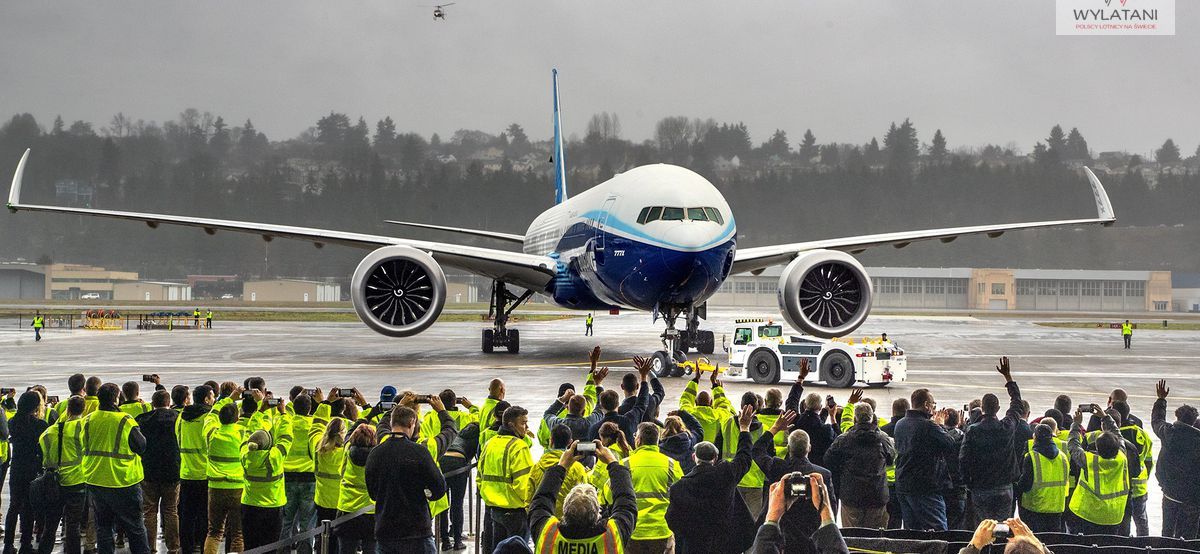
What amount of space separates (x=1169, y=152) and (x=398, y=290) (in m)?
173

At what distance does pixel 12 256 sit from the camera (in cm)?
12738

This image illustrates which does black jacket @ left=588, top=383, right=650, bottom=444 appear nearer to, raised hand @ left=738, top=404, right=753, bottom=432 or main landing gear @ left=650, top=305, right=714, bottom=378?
raised hand @ left=738, top=404, right=753, bottom=432

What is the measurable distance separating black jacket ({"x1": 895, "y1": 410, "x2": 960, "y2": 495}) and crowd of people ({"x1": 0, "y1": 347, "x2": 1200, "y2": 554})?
0.02 meters

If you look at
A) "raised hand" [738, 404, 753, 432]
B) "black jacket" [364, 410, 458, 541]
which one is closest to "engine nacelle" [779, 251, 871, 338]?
"raised hand" [738, 404, 753, 432]

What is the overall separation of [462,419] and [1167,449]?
6663mm

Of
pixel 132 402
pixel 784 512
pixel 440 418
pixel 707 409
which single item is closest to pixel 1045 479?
pixel 707 409

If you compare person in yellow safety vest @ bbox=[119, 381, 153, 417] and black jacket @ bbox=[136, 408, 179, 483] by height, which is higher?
person in yellow safety vest @ bbox=[119, 381, 153, 417]

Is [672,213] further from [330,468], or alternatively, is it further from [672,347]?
[330,468]

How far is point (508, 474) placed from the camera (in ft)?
24.3

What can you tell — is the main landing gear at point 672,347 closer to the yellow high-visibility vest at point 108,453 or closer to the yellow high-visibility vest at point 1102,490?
the yellow high-visibility vest at point 1102,490

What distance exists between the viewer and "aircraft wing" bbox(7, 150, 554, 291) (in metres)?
24.2

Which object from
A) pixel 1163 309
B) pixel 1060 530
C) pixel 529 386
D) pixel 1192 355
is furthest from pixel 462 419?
pixel 1163 309

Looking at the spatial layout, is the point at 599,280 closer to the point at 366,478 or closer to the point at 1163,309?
the point at 366,478

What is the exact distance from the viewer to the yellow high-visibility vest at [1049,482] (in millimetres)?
8383
